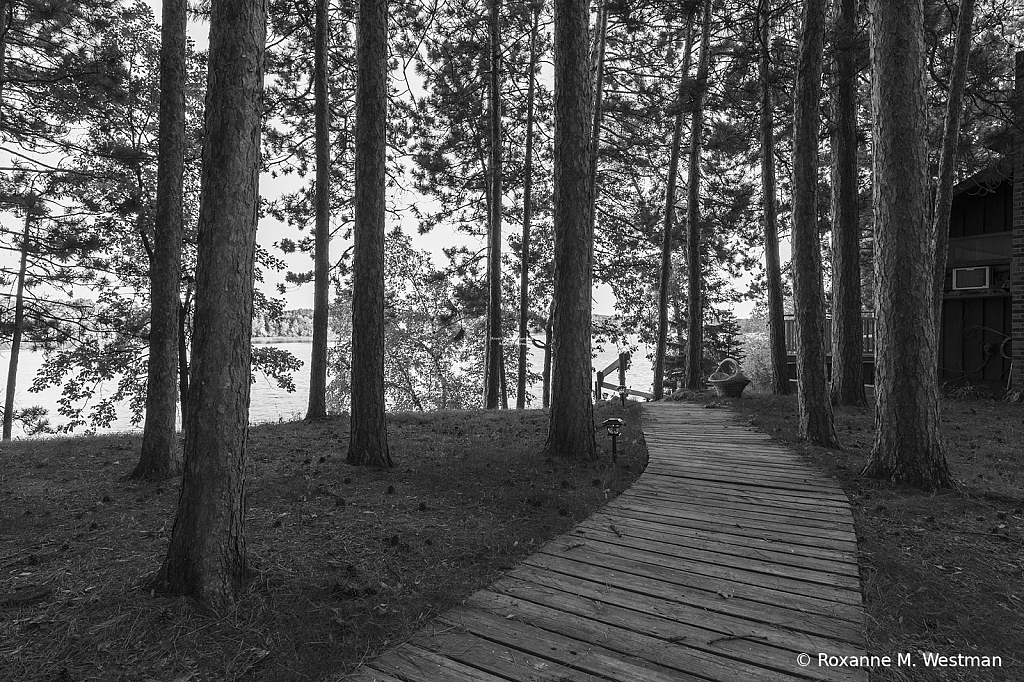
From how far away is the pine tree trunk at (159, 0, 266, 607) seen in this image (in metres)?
3.33

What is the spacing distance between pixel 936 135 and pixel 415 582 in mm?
19168

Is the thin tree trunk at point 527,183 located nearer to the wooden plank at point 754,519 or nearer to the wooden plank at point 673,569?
the wooden plank at point 754,519

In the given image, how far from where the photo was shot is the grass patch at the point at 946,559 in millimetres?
2895

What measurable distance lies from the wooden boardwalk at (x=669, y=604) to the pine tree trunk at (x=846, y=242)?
Result: 21.7 feet

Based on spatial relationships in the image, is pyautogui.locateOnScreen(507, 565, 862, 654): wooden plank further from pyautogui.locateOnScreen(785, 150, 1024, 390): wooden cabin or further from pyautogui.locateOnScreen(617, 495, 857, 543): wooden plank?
pyautogui.locateOnScreen(785, 150, 1024, 390): wooden cabin

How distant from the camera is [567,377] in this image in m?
7.19

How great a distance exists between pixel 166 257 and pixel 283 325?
11.8 m

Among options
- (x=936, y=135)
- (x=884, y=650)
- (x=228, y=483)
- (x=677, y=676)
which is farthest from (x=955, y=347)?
(x=228, y=483)

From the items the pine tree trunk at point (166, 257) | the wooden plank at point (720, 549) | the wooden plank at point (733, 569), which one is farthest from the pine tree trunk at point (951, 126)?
the pine tree trunk at point (166, 257)

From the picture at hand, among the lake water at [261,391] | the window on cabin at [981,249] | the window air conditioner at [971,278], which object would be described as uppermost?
the window on cabin at [981,249]

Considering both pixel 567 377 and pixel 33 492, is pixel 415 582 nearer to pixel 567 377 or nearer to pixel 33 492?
pixel 567 377

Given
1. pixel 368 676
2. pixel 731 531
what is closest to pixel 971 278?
pixel 731 531

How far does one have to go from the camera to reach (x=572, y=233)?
7.23 m

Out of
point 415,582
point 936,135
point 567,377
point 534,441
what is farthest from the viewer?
point 936,135
